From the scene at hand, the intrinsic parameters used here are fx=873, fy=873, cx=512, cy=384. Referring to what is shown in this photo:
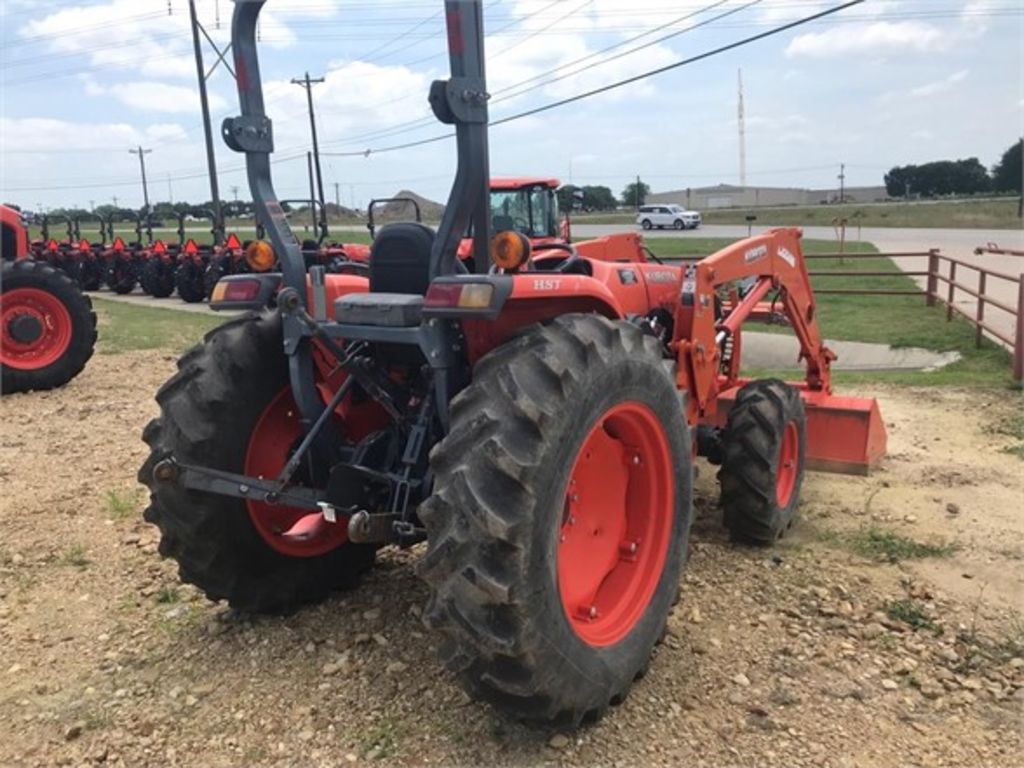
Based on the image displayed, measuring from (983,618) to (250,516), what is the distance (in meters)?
3.24

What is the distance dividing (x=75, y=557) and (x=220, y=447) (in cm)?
181

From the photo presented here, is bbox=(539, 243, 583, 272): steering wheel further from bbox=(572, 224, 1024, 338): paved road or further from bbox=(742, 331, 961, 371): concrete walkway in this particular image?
bbox=(572, 224, 1024, 338): paved road

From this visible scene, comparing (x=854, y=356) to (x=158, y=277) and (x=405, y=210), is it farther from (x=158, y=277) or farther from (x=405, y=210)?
(x=158, y=277)

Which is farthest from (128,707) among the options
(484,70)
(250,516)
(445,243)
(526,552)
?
(484,70)

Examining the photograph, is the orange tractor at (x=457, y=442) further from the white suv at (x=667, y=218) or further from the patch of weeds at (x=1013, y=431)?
the white suv at (x=667, y=218)

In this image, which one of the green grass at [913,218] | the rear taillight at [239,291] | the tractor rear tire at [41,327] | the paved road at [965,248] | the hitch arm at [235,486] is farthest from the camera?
the green grass at [913,218]

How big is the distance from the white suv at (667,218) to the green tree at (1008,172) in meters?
33.3

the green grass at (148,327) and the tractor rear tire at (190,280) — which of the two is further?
the tractor rear tire at (190,280)

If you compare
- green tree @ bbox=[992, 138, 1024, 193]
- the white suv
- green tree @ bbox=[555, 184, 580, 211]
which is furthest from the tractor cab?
green tree @ bbox=[992, 138, 1024, 193]

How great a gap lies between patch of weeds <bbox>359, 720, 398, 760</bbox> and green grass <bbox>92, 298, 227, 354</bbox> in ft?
28.3

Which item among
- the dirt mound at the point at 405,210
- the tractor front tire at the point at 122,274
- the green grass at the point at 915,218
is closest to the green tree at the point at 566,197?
the dirt mound at the point at 405,210

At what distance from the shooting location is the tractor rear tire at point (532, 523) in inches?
103

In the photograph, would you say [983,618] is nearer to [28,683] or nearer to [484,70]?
[484,70]

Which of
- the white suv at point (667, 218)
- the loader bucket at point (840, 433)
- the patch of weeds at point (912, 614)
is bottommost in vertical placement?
the patch of weeds at point (912, 614)
